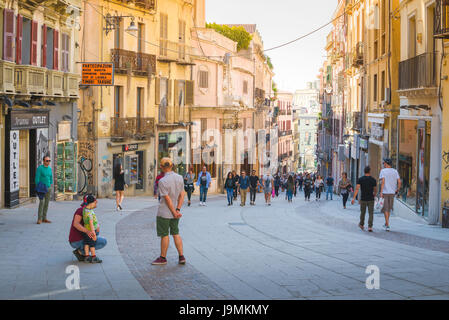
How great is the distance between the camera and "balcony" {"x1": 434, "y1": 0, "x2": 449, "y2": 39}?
59.2ft

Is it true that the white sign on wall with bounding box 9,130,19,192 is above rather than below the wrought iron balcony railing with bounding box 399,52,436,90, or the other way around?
below

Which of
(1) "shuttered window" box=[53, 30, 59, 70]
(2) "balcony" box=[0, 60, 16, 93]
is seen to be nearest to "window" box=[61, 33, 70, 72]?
(1) "shuttered window" box=[53, 30, 59, 70]

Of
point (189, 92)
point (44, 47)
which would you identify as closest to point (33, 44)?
point (44, 47)

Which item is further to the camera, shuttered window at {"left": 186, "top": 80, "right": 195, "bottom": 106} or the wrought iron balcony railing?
shuttered window at {"left": 186, "top": 80, "right": 195, "bottom": 106}

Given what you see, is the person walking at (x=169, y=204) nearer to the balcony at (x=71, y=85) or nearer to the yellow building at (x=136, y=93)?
the balcony at (x=71, y=85)

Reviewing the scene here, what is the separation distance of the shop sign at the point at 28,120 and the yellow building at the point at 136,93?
571cm

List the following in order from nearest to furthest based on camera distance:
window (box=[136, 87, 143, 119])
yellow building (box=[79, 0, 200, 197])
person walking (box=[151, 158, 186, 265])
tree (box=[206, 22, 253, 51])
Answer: person walking (box=[151, 158, 186, 265]), yellow building (box=[79, 0, 200, 197]), window (box=[136, 87, 143, 119]), tree (box=[206, 22, 253, 51])

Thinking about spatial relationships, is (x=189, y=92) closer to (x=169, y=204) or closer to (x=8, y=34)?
(x=8, y=34)

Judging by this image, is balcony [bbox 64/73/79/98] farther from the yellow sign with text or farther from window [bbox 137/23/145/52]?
window [bbox 137/23/145/52]

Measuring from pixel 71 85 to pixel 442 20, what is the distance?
1579 centimetres

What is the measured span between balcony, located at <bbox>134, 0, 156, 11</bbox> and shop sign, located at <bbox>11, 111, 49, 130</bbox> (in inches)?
561

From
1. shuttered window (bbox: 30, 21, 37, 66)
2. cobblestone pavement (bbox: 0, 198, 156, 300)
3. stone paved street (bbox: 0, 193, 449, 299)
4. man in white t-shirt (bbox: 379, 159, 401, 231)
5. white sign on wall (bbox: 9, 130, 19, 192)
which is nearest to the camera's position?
cobblestone pavement (bbox: 0, 198, 156, 300)

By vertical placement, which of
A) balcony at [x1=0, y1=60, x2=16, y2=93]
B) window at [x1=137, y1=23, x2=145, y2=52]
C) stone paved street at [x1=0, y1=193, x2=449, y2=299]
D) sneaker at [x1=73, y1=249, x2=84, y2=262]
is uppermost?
window at [x1=137, y1=23, x2=145, y2=52]

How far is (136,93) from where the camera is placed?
126 feet
